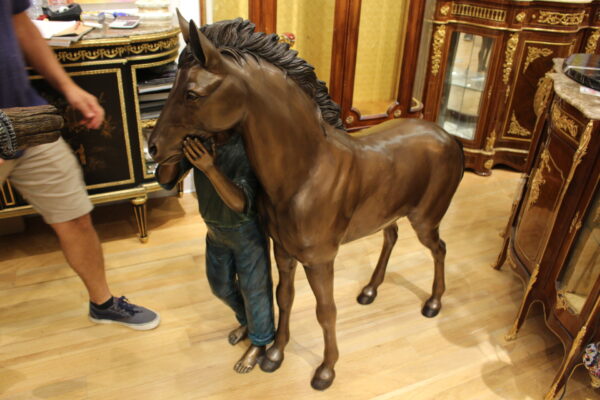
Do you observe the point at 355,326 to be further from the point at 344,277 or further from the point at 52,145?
the point at 52,145

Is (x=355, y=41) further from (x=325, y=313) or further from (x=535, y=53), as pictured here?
(x=325, y=313)

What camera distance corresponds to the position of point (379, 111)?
2971mm

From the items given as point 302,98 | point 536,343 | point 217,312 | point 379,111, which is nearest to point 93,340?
point 217,312

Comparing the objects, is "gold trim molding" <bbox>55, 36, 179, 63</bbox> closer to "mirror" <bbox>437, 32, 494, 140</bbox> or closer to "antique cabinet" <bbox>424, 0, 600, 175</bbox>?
"antique cabinet" <bbox>424, 0, 600, 175</bbox>

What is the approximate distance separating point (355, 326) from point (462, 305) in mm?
500

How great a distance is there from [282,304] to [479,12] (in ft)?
7.17

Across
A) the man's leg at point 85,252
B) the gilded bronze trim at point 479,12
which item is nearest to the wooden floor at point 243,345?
the man's leg at point 85,252

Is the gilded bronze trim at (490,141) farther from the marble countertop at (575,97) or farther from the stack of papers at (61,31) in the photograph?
the stack of papers at (61,31)

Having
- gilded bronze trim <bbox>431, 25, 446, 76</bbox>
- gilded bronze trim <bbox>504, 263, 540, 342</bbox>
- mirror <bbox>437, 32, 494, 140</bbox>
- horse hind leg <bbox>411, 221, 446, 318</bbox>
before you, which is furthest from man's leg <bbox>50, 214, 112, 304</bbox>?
mirror <bbox>437, 32, 494, 140</bbox>

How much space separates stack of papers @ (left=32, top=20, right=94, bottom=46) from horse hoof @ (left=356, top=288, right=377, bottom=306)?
1561mm

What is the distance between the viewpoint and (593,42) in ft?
10.1

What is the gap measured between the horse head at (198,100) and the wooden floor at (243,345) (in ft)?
3.14

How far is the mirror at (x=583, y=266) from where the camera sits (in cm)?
171

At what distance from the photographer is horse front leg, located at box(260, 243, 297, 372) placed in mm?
1666
